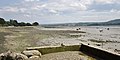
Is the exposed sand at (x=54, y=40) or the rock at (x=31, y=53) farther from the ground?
the rock at (x=31, y=53)

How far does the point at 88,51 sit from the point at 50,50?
10.5ft

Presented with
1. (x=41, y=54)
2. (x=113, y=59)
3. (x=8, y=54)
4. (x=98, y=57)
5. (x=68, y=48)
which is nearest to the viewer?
(x=113, y=59)


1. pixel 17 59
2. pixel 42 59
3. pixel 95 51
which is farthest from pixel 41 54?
pixel 95 51

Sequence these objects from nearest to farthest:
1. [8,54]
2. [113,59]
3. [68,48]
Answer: [113,59] → [8,54] → [68,48]

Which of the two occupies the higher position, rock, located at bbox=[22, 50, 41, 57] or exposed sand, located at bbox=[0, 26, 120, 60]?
rock, located at bbox=[22, 50, 41, 57]

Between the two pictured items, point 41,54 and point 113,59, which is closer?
point 113,59

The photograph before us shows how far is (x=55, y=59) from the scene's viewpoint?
44.9ft

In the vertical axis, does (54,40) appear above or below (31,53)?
below

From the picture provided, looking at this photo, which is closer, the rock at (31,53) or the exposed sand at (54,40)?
the rock at (31,53)

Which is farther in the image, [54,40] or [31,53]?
[54,40]

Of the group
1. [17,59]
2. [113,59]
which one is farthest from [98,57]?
[17,59]

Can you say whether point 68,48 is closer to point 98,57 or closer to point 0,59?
point 98,57

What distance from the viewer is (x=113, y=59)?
1267 centimetres

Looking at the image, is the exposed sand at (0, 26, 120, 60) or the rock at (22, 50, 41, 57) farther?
the exposed sand at (0, 26, 120, 60)
